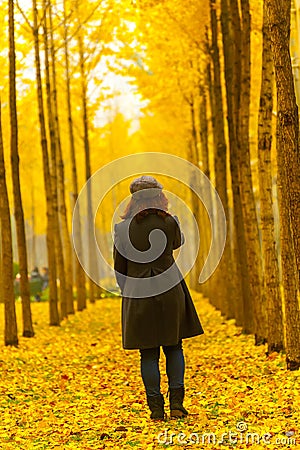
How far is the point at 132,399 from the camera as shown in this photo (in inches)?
324

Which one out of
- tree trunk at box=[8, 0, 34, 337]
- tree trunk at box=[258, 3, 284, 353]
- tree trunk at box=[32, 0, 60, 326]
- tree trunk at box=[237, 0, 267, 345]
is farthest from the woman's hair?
tree trunk at box=[32, 0, 60, 326]

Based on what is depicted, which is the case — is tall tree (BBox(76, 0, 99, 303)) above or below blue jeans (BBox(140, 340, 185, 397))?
above

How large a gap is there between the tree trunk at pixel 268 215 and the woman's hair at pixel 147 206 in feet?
11.1

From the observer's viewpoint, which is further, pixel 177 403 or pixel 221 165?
pixel 221 165

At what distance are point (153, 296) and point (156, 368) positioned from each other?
0.60 meters

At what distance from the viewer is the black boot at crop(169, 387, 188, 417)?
272 inches

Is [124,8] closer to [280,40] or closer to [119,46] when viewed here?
[119,46]

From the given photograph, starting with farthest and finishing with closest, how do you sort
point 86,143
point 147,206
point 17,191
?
point 86,143 → point 17,191 → point 147,206

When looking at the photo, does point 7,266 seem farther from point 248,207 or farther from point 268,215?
point 268,215

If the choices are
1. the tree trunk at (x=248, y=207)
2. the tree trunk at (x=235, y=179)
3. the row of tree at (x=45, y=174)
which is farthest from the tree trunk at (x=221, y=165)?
the row of tree at (x=45, y=174)

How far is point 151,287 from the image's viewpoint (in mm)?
6926

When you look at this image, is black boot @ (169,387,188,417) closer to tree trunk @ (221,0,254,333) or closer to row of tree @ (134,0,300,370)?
row of tree @ (134,0,300,370)

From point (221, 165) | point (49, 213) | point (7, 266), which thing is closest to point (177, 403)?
point (7, 266)

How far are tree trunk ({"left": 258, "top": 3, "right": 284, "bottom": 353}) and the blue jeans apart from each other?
3.41 m
